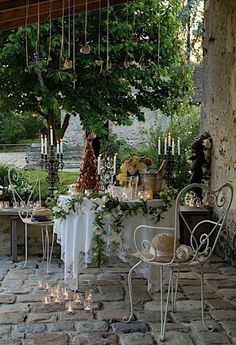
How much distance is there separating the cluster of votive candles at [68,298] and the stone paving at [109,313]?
0.03 m

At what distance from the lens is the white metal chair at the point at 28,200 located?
4887mm

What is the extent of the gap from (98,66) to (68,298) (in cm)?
319

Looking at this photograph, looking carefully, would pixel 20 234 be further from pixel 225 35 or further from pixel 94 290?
pixel 225 35

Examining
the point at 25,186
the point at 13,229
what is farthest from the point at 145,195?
the point at 25,186

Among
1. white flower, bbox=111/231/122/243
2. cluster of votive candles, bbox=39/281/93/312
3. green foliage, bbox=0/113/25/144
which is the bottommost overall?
cluster of votive candles, bbox=39/281/93/312

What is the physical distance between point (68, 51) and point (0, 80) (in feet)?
3.00

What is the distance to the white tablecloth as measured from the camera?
396cm

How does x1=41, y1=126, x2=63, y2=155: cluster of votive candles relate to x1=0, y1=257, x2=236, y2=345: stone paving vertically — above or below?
above

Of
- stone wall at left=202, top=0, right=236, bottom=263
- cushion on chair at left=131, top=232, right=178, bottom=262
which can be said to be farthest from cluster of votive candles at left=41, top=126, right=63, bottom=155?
cushion on chair at left=131, top=232, right=178, bottom=262

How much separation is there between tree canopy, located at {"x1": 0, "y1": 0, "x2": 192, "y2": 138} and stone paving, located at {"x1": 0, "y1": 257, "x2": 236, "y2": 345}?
2156 millimetres

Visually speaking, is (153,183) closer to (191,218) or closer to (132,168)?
(132,168)

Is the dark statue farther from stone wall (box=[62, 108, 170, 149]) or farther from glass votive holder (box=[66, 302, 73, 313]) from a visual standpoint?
glass votive holder (box=[66, 302, 73, 313])

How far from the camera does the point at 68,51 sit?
5.74 meters

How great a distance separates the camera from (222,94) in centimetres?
571
